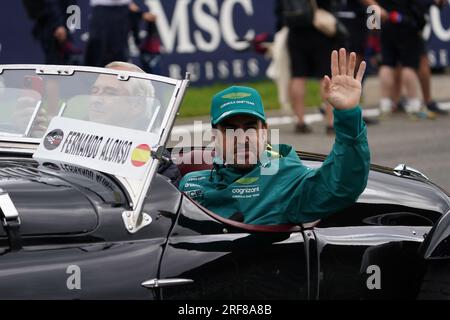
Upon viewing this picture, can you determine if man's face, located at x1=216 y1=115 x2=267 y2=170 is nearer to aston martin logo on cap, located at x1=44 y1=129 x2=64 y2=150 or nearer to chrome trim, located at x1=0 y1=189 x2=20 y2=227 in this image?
aston martin logo on cap, located at x1=44 y1=129 x2=64 y2=150

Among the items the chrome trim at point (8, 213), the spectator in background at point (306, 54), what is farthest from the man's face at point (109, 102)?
the spectator in background at point (306, 54)

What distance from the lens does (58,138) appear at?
4043 mm

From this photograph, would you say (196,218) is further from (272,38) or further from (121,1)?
(272,38)

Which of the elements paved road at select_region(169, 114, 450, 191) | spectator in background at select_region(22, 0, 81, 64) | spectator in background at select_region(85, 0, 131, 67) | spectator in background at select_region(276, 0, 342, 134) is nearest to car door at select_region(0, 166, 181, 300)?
paved road at select_region(169, 114, 450, 191)

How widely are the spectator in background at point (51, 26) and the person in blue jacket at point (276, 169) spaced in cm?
618

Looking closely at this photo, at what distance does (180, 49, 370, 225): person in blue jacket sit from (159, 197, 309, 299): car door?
164mm

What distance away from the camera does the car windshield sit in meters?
3.93

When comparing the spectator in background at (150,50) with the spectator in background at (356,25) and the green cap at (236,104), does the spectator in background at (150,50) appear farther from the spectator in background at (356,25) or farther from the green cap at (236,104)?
the green cap at (236,104)

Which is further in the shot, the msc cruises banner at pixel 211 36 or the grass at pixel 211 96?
the msc cruises banner at pixel 211 36

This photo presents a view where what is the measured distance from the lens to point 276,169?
4.07 meters

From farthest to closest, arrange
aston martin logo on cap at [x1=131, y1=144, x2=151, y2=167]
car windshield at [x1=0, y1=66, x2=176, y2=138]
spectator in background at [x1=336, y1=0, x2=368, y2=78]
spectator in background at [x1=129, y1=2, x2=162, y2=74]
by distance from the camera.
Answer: spectator in background at [x1=129, y1=2, x2=162, y2=74] < spectator in background at [x1=336, y1=0, x2=368, y2=78] < car windshield at [x1=0, y1=66, x2=176, y2=138] < aston martin logo on cap at [x1=131, y1=144, x2=151, y2=167]

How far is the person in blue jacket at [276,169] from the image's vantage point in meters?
3.81

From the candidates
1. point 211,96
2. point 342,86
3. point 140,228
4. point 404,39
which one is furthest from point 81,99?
point 211,96
